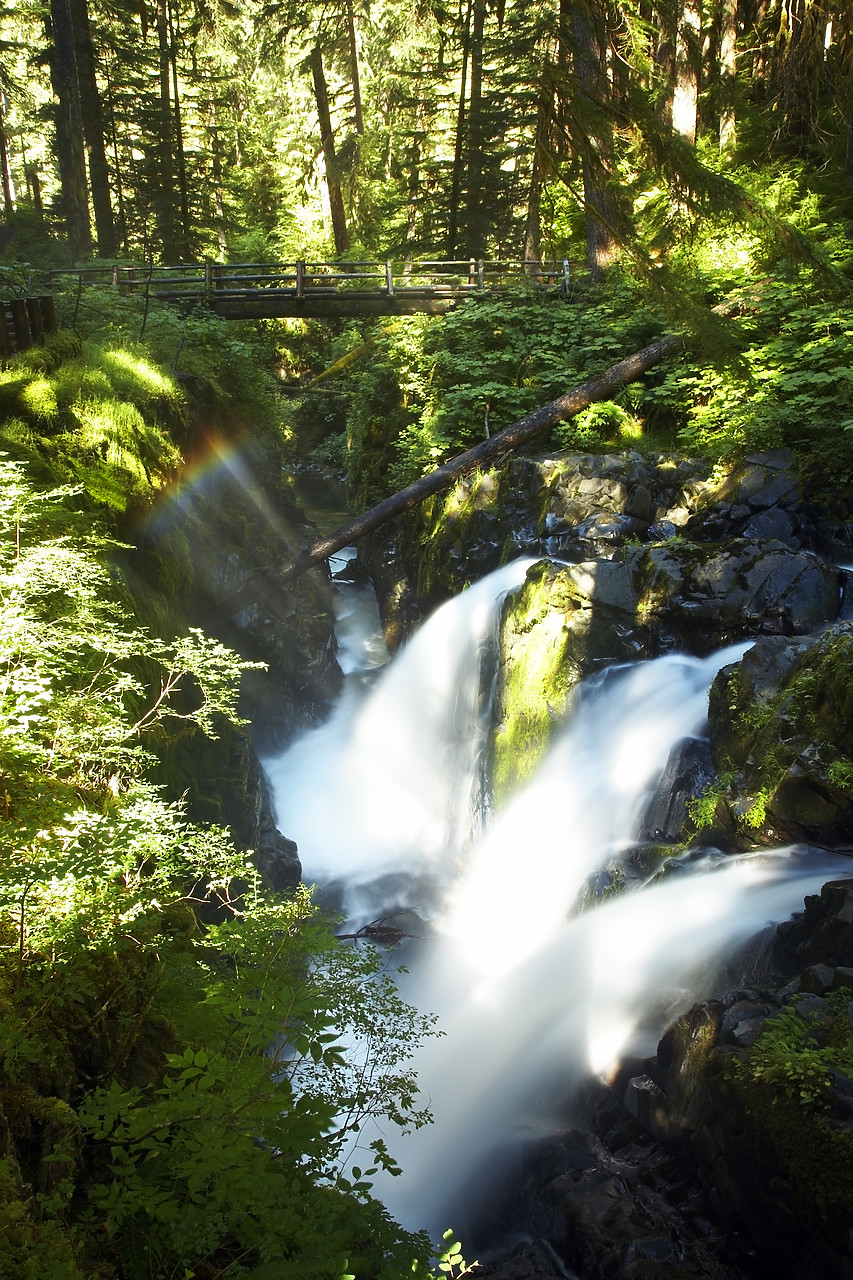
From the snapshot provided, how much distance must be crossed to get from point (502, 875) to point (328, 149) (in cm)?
2322

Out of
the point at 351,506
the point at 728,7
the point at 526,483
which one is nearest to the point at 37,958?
the point at 526,483

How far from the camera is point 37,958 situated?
3.32 meters

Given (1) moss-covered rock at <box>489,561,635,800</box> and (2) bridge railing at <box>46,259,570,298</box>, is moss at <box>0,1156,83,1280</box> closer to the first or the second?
(1) moss-covered rock at <box>489,561,635,800</box>

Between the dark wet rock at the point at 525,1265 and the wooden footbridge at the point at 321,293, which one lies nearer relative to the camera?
the dark wet rock at the point at 525,1265

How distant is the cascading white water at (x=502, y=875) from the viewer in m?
5.85

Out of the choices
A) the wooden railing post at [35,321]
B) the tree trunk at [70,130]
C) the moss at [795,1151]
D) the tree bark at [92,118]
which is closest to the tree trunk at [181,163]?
the tree bark at [92,118]

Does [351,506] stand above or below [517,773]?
above

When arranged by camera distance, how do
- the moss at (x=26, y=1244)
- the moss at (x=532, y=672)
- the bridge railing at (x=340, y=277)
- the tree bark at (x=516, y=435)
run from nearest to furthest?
the moss at (x=26, y=1244) → the moss at (x=532, y=672) → the tree bark at (x=516, y=435) → the bridge railing at (x=340, y=277)

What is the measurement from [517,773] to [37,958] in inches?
276

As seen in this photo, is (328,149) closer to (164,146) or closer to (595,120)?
(164,146)

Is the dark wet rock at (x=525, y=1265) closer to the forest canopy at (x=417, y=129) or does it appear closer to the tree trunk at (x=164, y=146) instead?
the forest canopy at (x=417, y=129)

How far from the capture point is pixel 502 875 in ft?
31.4

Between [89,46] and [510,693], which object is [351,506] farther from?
[89,46]

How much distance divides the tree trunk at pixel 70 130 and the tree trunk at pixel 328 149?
26.8 feet
